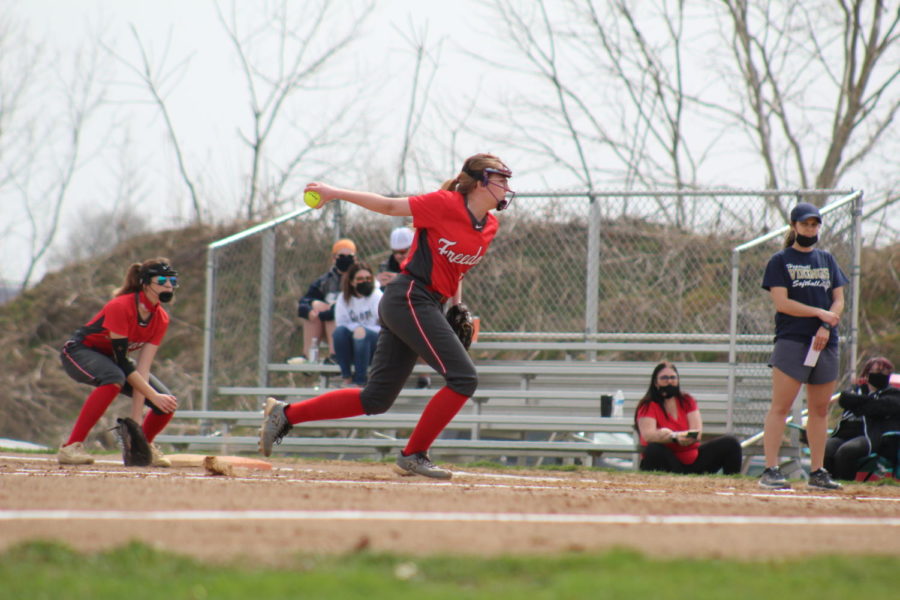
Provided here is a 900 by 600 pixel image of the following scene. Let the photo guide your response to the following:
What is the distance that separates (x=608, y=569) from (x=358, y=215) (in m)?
10.7

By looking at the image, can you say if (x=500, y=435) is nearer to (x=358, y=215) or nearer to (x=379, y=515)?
(x=358, y=215)

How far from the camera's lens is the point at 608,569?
3584 mm

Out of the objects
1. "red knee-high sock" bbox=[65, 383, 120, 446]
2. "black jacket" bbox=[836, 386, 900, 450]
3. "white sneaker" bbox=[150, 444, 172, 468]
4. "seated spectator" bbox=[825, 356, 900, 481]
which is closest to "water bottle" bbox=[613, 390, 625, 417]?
"seated spectator" bbox=[825, 356, 900, 481]

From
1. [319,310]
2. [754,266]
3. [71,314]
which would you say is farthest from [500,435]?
[71,314]

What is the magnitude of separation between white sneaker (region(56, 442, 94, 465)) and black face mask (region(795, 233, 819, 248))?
17.6 ft

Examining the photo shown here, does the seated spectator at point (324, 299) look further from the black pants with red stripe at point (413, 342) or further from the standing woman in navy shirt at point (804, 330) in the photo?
the standing woman in navy shirt at point (804, 330)

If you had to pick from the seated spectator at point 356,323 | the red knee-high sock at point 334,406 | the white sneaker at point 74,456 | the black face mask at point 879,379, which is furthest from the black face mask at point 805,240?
the white sneaker at point 74,456

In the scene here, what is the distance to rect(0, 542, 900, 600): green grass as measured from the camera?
3195 mm

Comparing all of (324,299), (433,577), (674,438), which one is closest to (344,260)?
(324,299)

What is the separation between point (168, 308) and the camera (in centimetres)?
1959

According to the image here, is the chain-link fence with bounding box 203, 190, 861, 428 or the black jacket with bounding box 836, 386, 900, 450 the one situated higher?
the chain-link fence with bounding box 203, 190, 861, 428

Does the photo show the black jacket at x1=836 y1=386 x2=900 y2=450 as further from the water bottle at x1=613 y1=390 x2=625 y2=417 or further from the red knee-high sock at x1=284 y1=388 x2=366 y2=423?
the red knee-high sock at x1=284 y1=388 x2=366 y2=423

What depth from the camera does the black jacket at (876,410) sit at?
9367mm

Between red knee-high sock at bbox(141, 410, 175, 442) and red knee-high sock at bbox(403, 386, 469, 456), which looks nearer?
red knee-high sock at bbox(403, 386, 469, 456)
